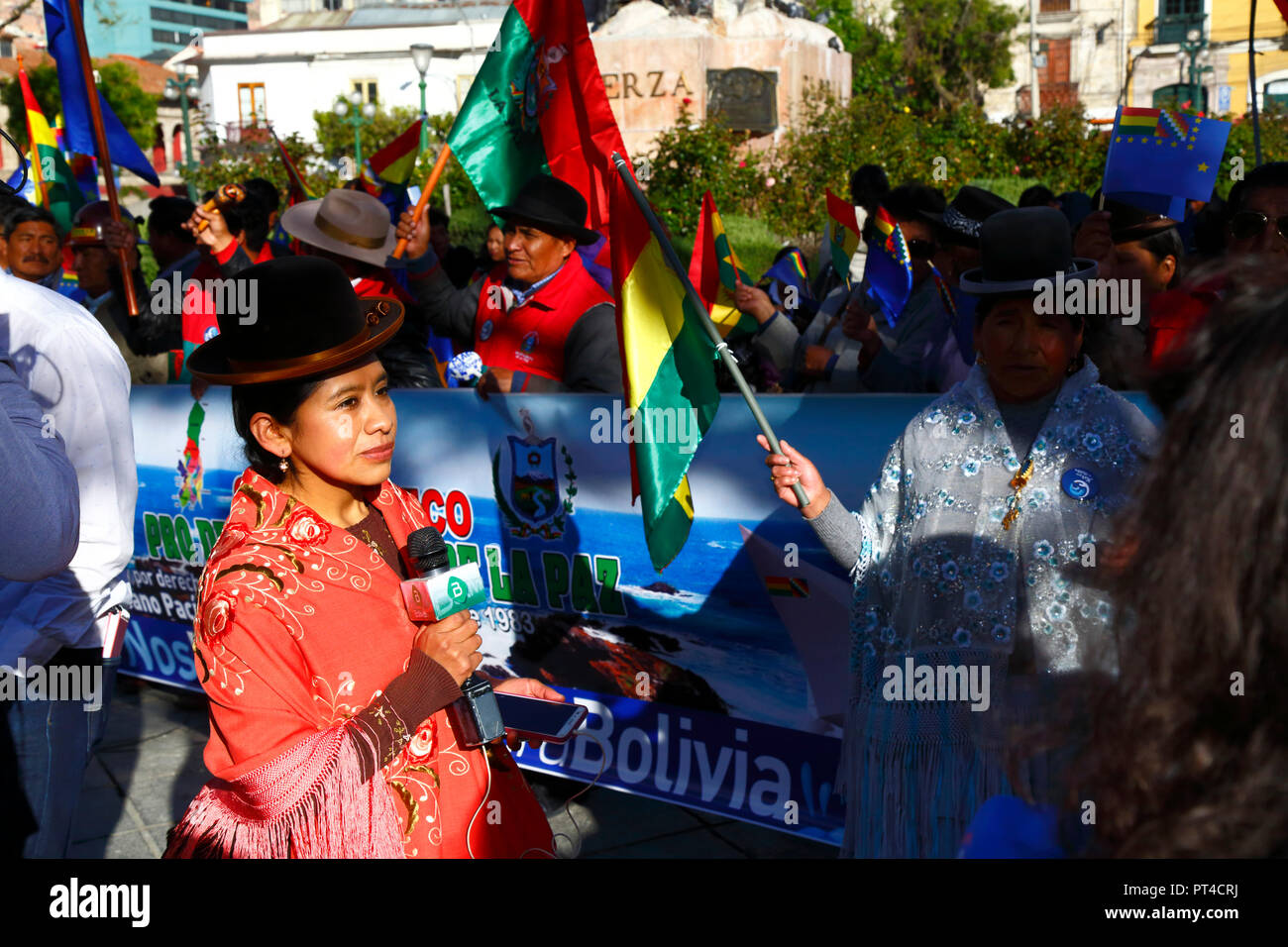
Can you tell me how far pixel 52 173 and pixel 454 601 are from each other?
7151mm

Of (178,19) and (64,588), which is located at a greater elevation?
(178,19)

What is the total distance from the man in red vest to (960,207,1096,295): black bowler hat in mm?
1834

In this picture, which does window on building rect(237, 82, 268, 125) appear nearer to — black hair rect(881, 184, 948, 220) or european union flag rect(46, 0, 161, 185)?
european union flag rect(46, 0, 161, 185)

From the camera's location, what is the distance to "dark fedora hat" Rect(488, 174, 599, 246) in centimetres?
462

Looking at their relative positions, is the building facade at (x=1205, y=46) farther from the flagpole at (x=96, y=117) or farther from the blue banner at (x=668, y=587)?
the blue banner at (x=668, y=587)

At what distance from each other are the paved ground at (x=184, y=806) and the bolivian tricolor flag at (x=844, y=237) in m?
Result: 2.79

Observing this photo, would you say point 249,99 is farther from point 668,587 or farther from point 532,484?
point 668,587

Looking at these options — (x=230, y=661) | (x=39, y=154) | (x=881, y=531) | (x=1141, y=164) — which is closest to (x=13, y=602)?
(x=230, y=661)

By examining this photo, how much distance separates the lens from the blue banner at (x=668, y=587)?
12.4 ft

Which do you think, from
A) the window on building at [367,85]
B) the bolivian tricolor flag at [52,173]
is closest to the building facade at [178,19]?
the window on building at [367,85]

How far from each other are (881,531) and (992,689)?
469mm

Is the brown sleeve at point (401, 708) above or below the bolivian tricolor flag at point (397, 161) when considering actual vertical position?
below

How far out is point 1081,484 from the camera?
8.80ft

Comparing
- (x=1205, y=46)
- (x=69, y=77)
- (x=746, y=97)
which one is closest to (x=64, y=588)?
(x=69, y=77)
